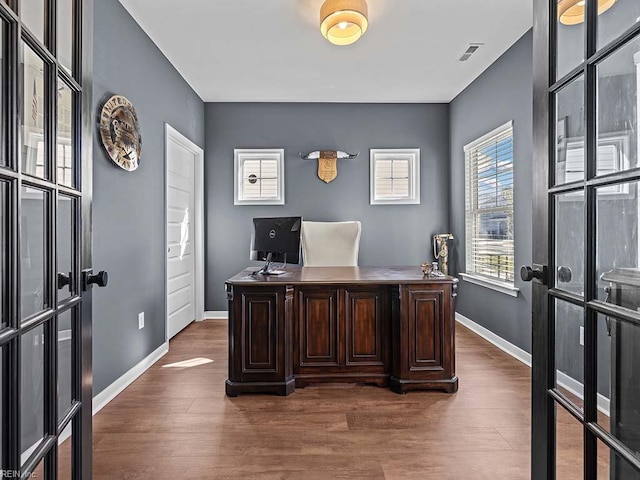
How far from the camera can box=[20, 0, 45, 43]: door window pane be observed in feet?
2.76

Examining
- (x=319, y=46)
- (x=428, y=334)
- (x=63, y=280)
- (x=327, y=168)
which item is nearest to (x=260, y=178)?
(x=327, y=168)

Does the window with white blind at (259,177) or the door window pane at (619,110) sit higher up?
the window with white blind at (259,177)

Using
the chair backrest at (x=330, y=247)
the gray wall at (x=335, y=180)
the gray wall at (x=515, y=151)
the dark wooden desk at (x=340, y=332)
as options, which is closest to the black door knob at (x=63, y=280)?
the dark wooden desk at (x=340, y=332)

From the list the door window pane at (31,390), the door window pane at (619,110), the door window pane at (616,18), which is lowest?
the door window pane at (31,390)

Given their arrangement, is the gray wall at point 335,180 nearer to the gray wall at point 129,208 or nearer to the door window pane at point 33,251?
the gray wall at point 129,208

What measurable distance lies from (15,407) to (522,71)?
3.84 metres

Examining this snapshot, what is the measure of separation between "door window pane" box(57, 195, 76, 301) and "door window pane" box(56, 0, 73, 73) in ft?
1.18

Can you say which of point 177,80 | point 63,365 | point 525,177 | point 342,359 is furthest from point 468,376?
point 177,80

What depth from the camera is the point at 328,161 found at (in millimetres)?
5035

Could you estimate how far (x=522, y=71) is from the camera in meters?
3.36

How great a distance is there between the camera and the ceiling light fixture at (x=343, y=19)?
2.62 meters

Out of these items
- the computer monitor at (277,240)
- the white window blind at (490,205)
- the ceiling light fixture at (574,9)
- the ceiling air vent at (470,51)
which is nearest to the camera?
the ceiling light fixture at (574,9)

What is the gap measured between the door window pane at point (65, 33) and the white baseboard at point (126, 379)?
6.80ft

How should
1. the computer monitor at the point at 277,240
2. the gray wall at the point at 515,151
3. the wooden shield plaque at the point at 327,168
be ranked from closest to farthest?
the computer monitor at the point at 277,240
the gray wall at the point at 515,151
the wooden shield plaque at the point at 327,168
